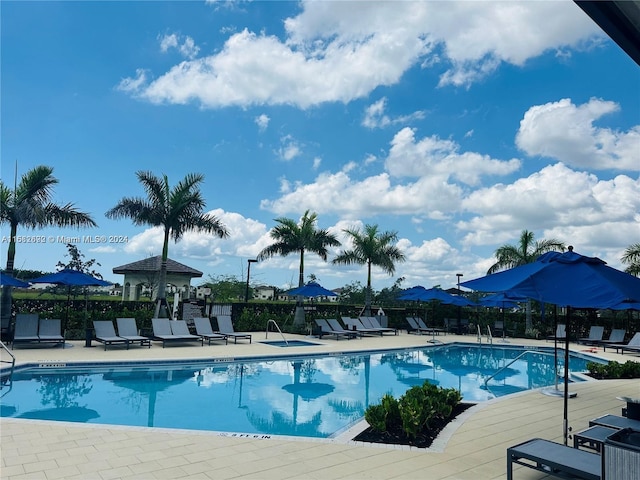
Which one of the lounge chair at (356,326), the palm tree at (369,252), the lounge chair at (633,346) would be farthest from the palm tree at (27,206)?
the lounge chair at (633,346)

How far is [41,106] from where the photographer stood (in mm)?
13453

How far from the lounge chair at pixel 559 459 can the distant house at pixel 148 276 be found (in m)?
27.6

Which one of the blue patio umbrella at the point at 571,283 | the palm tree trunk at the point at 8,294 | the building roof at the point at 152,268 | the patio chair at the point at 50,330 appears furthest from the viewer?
the building roof at the point at 152,268

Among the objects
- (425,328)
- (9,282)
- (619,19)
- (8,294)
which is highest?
(619,19)

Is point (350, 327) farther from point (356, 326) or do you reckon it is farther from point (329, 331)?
point (329, 331)

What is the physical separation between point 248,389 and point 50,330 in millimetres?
7526

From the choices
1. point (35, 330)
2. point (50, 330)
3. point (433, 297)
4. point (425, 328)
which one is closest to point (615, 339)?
point (433, 297)

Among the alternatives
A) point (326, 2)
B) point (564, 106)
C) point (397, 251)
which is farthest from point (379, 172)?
point (326, 2)

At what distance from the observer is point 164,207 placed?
58.2 feet

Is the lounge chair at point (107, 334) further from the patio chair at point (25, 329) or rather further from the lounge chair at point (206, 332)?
the lounge chair at point (206, 332)

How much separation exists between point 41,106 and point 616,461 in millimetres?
15224

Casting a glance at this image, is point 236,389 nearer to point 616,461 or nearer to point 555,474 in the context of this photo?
point 555,474

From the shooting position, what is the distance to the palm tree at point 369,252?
24766 millimetres

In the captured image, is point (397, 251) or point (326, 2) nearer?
point (326, 2)
